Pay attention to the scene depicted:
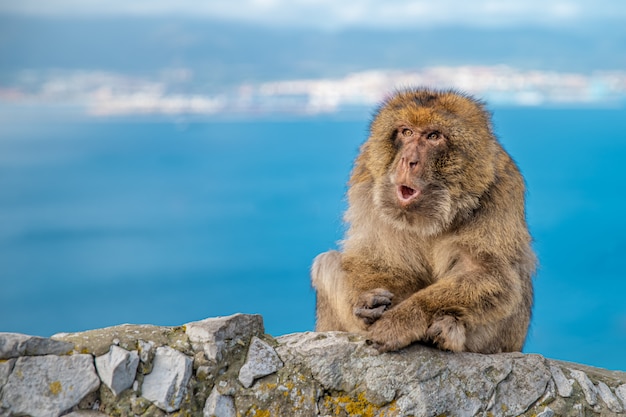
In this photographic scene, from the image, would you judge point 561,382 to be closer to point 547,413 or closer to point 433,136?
point 547,413

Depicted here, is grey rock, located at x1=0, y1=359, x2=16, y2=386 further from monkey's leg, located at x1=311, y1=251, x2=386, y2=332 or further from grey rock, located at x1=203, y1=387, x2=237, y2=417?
monkey's leg, located at x1=311, y1=251, x2=386, y2=332

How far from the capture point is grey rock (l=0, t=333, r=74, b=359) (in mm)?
3350

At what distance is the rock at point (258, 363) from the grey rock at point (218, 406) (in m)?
0.10

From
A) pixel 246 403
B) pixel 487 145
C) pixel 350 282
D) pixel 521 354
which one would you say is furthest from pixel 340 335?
pixel 487 145

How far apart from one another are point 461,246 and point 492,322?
0.38m

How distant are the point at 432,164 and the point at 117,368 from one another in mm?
1651

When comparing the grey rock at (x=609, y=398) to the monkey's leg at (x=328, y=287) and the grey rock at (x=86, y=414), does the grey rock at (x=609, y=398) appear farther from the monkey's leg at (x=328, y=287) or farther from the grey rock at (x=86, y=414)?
the grey rock at (x=86, y=414)

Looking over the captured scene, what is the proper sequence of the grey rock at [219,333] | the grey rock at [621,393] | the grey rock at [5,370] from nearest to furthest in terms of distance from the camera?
the grey rock at [5,370] < the grey rock at [219,333] < the grey rock at [621,393]

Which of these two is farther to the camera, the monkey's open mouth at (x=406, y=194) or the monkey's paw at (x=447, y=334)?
the monkey's open mouth at (x=406, y=194)

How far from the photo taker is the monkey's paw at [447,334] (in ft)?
12.5

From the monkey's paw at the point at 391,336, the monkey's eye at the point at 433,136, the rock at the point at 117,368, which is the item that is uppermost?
the monkey's eye at the point at 433,136

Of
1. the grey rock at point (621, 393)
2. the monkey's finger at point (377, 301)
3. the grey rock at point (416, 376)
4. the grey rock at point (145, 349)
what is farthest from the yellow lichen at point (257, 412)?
the grey rock at point (621, 393)

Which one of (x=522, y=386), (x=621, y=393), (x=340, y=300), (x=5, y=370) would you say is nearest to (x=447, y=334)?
(x=522, y=386)

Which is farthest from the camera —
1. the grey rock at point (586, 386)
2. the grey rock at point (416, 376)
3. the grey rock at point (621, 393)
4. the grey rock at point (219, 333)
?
the grey rock at point (621, 393)
